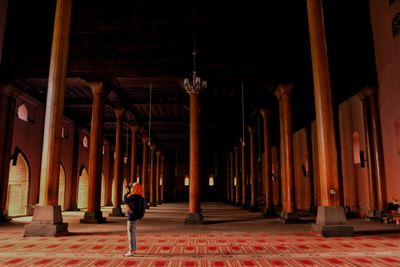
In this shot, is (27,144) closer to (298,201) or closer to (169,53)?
(169,53)

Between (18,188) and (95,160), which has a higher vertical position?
(95,160)

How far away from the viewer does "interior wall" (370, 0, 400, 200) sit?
11.4 meters

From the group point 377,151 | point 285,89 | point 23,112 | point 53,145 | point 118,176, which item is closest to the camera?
point 53,145

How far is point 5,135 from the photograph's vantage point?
12.4 m

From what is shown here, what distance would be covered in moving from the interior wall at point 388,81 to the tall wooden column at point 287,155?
11.2 ft

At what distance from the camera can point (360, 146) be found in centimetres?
1388

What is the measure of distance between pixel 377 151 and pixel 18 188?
1498 centimetres

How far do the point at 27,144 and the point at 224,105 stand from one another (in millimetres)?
9304

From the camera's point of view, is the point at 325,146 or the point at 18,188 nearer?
the point at 325,146

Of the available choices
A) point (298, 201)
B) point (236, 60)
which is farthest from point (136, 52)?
point (298, 201)

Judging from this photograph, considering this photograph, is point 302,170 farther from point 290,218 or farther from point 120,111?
point 120,111

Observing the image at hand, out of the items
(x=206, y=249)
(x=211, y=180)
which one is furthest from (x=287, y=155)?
(x=211, y=180)

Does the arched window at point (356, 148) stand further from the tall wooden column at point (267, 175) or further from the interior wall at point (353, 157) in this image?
the tall wooden column at point (267, 175)

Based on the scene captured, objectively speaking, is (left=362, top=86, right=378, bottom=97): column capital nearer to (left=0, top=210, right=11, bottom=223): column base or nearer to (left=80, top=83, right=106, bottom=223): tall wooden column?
(left=80, top=83, right=106, bottom=223): tall wooden column
